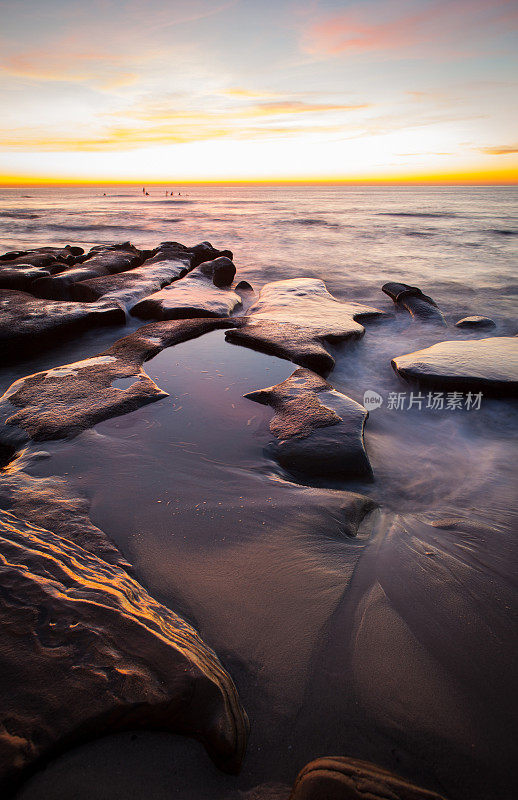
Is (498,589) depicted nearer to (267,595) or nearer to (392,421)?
(267,595)

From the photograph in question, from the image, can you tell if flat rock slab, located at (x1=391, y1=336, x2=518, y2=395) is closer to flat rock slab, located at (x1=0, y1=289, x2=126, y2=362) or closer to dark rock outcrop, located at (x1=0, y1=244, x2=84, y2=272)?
flat rock slab, located at (x1=0, y1=289, x2=126, y2=362)

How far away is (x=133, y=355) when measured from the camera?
4.07m

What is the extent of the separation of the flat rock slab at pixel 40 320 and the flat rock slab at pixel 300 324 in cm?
189

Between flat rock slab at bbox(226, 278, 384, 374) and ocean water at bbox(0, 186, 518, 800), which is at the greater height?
flat rock slab at bbox(226, 278, 384, 374)

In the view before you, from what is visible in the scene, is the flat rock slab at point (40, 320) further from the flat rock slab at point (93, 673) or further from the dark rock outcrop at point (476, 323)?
the dark rock outcrop at point (476, 323)

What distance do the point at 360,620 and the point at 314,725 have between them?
44 centimetres

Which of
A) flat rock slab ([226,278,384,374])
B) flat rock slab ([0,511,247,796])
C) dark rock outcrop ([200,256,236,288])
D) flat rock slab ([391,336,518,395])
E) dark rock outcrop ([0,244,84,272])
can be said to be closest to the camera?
flat rock slab ([0,511,247,796])

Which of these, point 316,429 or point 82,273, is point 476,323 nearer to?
point 316,429

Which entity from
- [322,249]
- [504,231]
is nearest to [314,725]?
[322,249]

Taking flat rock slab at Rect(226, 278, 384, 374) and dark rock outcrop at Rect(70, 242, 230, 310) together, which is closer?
flat rock slab at Rect(226, 278, 384, 374)

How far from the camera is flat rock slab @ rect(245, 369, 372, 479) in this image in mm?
2570

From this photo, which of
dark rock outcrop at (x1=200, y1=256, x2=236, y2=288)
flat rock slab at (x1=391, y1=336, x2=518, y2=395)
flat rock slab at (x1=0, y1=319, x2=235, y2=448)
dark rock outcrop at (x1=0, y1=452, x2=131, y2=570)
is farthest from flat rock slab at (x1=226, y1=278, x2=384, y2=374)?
dark rock outcrop at (x1=0, y1=452, x2=131, y2=570)

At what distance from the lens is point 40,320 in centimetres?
478

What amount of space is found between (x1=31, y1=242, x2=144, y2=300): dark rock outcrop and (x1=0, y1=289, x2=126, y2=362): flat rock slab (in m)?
0.85
